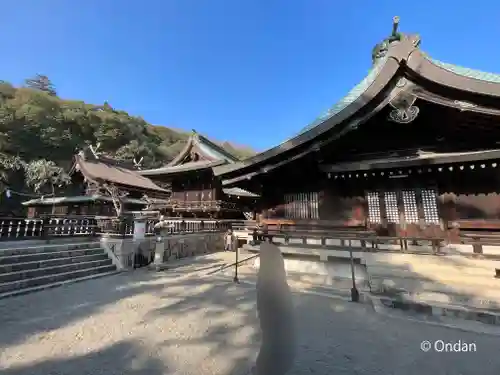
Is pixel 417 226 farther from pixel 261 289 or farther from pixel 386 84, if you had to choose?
pixel 261 289

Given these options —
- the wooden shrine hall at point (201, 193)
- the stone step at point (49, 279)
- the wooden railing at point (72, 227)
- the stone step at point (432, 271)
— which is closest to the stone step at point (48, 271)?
the stone step at point (49, 279)

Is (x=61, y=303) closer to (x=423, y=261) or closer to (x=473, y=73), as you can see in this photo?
(x=423, y=261)

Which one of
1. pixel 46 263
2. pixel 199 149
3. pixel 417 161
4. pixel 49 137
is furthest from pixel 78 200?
pixel 417 161

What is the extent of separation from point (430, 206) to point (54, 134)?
56327 millimetres

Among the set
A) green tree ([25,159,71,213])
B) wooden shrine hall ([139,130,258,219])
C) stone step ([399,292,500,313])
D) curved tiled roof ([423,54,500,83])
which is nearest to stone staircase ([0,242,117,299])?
stone step ([399,292,500,313])

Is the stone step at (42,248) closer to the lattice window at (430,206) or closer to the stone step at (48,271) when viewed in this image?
the stone step at (48,271)

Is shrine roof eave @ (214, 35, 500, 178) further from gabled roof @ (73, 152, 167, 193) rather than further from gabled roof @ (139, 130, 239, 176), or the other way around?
gabled roof @ (73, 152, 167, 193)

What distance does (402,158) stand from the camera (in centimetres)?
596

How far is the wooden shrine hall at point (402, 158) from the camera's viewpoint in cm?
547

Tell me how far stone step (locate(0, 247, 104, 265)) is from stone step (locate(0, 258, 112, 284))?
1.99 feet

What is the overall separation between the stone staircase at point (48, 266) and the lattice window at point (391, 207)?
9775 millimetres

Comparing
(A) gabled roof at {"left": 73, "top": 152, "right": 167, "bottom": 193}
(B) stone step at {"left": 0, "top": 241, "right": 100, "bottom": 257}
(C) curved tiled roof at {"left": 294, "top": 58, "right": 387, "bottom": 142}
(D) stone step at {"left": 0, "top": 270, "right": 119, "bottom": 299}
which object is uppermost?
(A) gabled roof at {"left": 73, "top": 152, "right": 167, "bottom": 193}

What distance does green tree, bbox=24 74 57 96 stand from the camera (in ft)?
236

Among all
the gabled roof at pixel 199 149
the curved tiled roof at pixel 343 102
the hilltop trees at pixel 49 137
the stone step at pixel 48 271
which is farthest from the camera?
A: the hilltop trees at pixel 49 137
